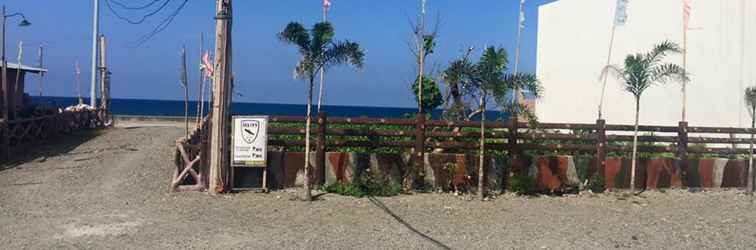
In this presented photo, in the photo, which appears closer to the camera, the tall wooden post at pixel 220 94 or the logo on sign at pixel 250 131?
the tall wooden post at pixel 220 94

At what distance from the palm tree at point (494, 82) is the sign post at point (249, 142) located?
3903 mm

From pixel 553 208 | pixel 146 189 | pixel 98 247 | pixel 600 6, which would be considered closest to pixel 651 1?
pixel 600 6

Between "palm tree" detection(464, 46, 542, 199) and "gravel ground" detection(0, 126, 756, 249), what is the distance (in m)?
1.36

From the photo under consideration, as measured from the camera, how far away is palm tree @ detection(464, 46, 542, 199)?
11.9 metres

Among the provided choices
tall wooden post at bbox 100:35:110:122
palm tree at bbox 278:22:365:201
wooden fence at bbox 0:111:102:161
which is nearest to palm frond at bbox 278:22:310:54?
palm tree at bbox 278:22:365:201

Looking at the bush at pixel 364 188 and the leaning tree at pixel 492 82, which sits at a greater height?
the leaning tree at pixel 492 82

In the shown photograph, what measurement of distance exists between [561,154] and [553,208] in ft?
8.21

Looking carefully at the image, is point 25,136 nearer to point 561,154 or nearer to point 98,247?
point 98,247

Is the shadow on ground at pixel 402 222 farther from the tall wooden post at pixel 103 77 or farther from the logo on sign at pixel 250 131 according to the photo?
the tall wooden post at pixel 103 77

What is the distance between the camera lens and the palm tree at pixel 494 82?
11.9 meters

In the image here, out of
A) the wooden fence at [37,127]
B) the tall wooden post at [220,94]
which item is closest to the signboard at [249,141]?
the tall wooden post at [220,94]

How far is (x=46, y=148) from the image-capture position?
1820 centimetres

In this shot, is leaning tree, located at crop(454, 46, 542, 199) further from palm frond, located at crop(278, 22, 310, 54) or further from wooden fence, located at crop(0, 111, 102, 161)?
wooden fence, located at crop(0, 111, 102, 161)

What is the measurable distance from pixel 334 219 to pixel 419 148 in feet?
10.7
